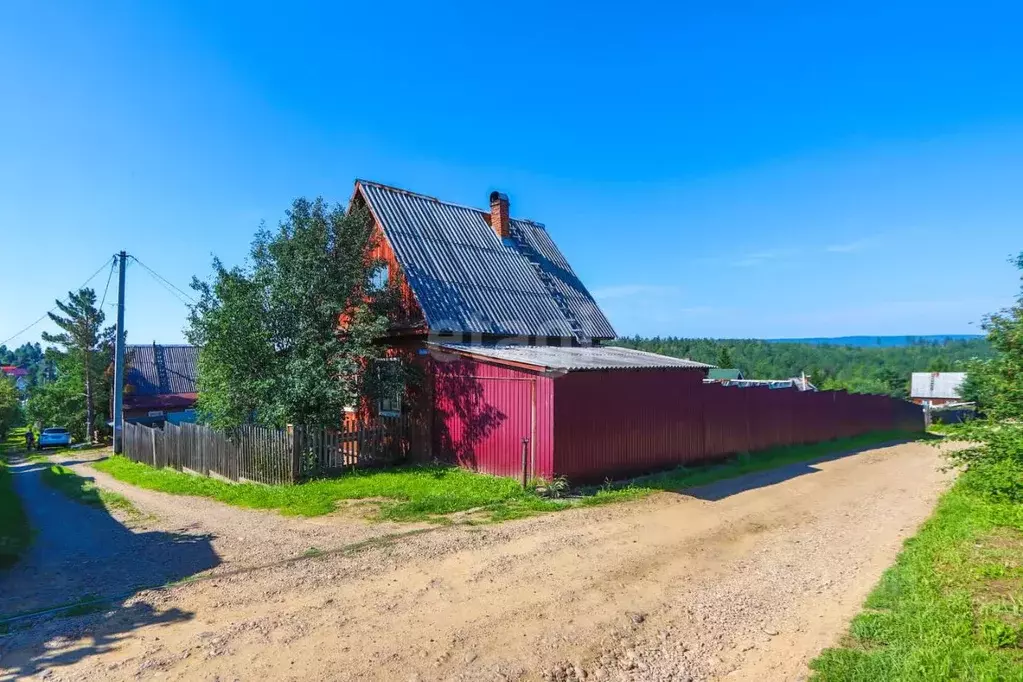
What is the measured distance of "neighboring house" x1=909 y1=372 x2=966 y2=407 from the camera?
225 ft

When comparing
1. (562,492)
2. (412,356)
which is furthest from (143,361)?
(562,492)

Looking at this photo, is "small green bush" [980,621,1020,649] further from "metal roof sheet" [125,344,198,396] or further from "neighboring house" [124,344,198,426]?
"metal roof sheet" [125,344,198,396]

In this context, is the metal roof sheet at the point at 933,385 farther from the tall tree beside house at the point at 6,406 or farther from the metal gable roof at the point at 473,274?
the tall tree beside house at the point at 6,406

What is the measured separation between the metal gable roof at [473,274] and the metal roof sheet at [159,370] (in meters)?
25.2

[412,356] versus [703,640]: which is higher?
[412,356]

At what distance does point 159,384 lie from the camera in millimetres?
38812

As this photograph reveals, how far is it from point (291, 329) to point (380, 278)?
324cm

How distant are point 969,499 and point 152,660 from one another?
12.8 meters

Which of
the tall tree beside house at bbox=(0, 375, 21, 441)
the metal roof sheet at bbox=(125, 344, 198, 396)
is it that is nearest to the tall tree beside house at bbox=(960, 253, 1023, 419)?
the metal roof sheet at bbox=(125, 344, 198, 396)

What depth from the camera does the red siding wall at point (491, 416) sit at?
11.8 meters

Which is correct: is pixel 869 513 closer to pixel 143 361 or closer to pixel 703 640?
pixel 703 640

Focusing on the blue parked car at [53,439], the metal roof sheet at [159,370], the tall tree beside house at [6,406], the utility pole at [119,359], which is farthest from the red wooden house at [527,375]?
the tall tree beside house at [6,406]

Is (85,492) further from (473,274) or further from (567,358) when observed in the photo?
(567,358)

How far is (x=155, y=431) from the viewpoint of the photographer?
1908cm
